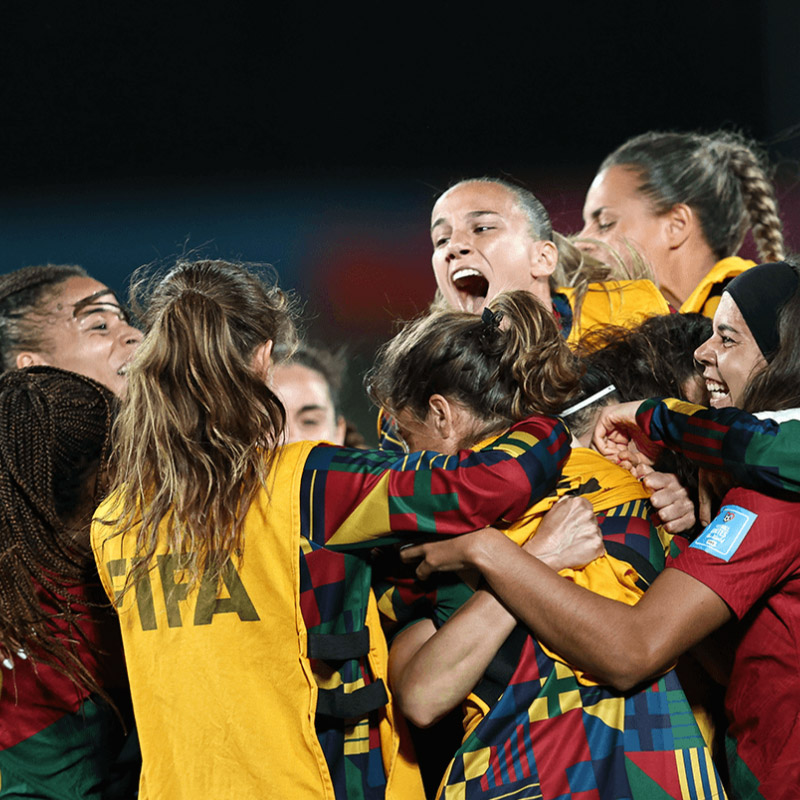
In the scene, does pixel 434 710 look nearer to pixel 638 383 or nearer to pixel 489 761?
pixel 489 761

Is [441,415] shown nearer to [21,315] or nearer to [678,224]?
[21,315]

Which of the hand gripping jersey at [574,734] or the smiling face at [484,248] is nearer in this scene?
the hand gripping jersey at [574,734]

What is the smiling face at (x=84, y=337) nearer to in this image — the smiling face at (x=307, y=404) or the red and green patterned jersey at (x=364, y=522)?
the smiling face at (x=307, y=404)

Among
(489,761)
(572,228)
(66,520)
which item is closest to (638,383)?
(489,761)

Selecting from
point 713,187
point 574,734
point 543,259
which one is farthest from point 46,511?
point 713,187

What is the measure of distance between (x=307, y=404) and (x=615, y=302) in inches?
49.6

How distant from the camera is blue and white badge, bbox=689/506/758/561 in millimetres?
1404

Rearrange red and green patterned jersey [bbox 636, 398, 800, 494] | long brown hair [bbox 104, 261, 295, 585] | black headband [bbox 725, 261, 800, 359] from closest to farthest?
red and green patterned jersey [bbox 636, 398, 800, 494] < long brown hair [bbox 104, 261, 295, 585] < black headband [bbox 725, 261, 800, 359]

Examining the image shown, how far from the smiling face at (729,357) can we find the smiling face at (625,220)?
1424 mm

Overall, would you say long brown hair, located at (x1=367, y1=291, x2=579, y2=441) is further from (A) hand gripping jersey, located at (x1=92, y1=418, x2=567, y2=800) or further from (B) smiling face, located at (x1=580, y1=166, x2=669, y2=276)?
(B) smiling face, located at (x1=580, y1=166, x2=669, y2=276)

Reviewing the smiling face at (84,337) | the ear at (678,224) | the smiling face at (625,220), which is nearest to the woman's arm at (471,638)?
the smiling face at (84,337)

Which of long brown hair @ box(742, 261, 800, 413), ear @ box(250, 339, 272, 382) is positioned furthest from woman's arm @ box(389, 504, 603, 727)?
ear @ box(250, 339, 272, 382)

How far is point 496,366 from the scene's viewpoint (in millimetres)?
1654

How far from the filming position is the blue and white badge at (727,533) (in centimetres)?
140
